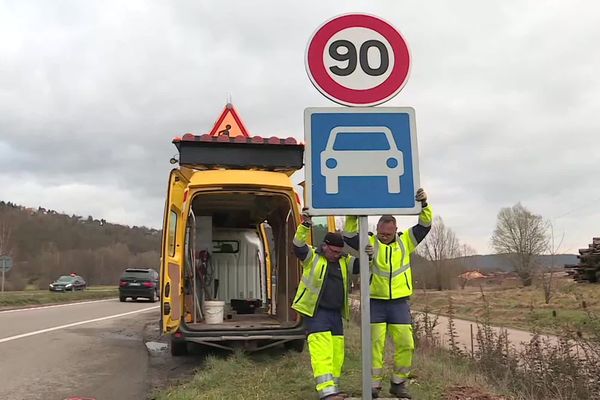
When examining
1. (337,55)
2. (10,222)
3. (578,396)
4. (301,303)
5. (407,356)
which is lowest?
(578,396)

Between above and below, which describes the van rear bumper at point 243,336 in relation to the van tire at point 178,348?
above

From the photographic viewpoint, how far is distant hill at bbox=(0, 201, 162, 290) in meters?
62.7

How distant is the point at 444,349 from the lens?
8.90 m

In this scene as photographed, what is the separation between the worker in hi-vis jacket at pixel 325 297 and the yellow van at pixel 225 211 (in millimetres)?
2229

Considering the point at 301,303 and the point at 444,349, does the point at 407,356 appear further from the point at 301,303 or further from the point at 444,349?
the point at 444,349

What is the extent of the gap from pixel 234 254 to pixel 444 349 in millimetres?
4482

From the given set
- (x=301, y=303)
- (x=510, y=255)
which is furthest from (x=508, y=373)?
(x=510, y=255)

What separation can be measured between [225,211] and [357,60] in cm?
697

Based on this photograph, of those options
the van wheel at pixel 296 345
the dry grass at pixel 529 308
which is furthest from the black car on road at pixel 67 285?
the van wheel at pixel 296 345

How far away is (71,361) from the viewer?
870 cm

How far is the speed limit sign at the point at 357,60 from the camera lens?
3592 mm

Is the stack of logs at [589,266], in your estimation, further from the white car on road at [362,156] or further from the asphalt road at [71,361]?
the white car on road at [362,156]

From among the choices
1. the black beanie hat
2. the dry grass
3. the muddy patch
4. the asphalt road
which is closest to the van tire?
the asphalt road

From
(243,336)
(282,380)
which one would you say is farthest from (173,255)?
(282,380)
